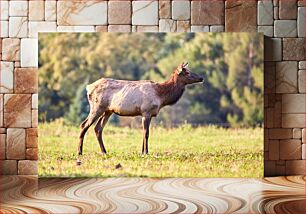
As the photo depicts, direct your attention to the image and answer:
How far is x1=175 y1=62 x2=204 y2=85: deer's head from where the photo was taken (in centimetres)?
505

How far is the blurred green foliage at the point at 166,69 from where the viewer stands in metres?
5.04

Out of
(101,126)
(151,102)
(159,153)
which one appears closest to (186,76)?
(151,102)

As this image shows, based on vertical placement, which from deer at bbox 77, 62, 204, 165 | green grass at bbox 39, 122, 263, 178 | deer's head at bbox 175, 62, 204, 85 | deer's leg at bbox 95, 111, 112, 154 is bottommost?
green grass at bbox 39, 122, 263, 178

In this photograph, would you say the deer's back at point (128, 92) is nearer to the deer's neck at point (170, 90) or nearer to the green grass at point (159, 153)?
the deer's neck at point (170, 90)

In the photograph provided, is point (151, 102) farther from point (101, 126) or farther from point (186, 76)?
point (101, 126)

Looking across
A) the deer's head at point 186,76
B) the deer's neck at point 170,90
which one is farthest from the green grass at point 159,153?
the deer's head at point 186,76

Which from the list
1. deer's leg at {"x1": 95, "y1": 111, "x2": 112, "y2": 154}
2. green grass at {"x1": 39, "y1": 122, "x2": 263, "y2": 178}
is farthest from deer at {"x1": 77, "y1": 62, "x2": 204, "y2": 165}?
green grass at {"x1": 39, "y1": 122, "x2": 263, "y2": 178}

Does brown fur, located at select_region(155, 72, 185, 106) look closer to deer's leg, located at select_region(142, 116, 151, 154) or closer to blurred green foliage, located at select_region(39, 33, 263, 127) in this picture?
blurred green foliage, located at select_region(39, 33, 263, 127)

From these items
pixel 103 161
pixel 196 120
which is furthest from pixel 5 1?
pixel 196 120

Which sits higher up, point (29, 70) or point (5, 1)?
point (5, 1)

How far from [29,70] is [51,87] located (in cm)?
25

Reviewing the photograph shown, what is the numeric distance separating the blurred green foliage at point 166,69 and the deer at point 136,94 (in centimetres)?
5

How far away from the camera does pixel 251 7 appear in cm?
506

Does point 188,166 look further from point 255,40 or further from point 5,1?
point 5,1
